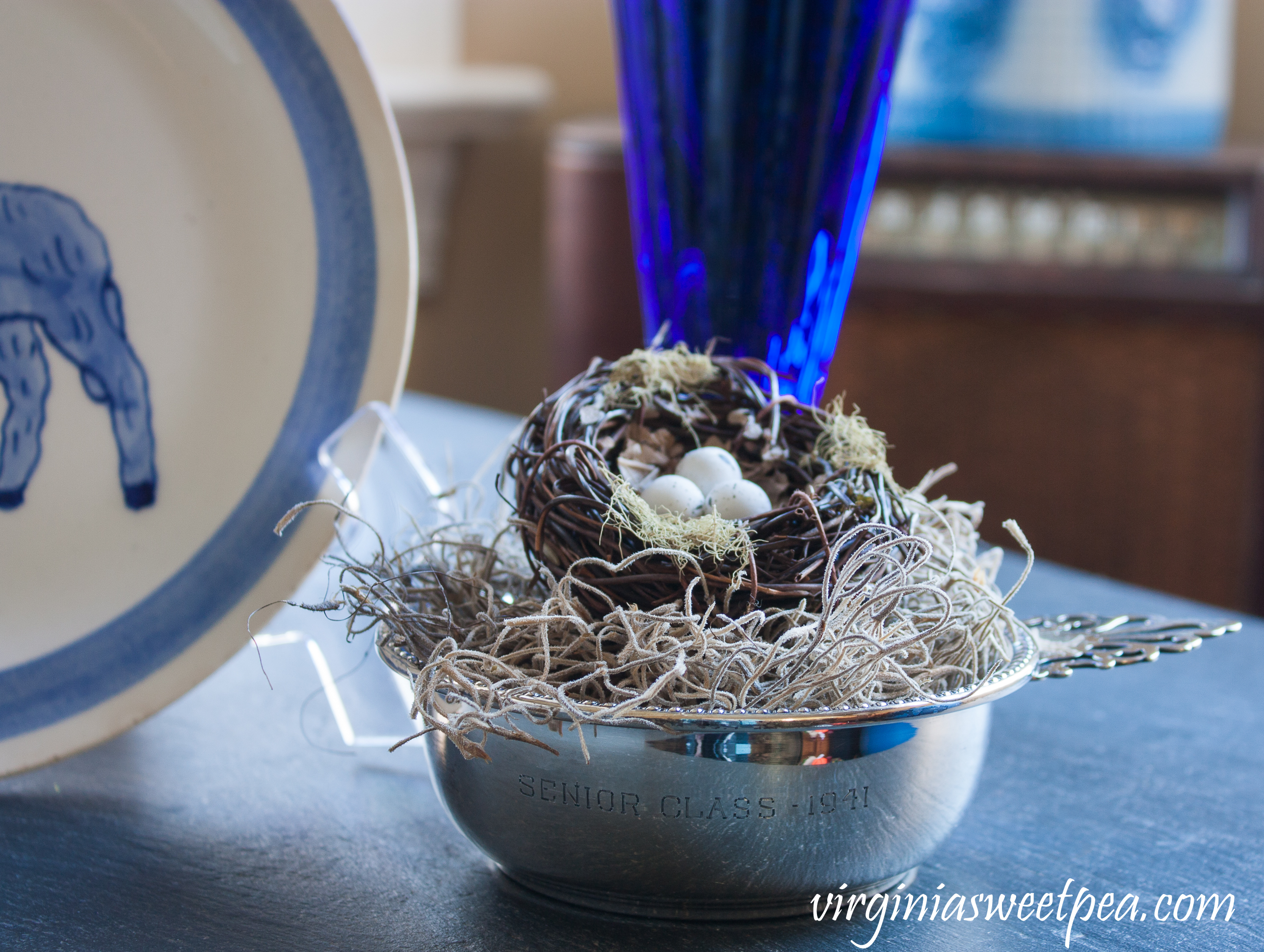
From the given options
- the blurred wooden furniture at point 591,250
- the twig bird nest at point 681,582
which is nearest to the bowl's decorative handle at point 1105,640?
the twig bird nest at point 681,582

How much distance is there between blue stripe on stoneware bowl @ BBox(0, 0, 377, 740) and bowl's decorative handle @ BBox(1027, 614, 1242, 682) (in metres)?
0.21

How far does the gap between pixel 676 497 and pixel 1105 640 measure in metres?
0.12

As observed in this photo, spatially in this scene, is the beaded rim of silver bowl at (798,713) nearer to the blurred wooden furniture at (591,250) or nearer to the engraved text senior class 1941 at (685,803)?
the engraved text senior class 1941 at (685,803)

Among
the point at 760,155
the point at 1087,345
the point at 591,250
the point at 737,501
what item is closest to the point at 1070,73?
the point at 1087,345

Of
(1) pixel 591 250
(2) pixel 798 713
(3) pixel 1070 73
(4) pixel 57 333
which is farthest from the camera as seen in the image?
(1) pixel 591 250

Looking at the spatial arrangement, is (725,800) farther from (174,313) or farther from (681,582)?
(174,313)

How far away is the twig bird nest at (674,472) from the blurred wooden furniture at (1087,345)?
84 centimetres

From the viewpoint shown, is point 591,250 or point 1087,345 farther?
point 591,250

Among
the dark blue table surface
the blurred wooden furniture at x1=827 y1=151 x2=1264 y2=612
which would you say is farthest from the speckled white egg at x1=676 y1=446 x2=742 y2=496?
the blurred wooden furniture at x1=827 y1=151 x2=1264 y2=612

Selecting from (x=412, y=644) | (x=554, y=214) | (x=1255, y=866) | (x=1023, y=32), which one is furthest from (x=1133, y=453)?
(x=412, y=644)

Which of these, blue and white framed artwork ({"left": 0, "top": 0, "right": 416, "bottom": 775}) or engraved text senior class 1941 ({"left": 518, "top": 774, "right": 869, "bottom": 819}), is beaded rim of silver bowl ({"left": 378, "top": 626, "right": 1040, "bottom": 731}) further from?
blue and white framed artwork ({"left": 0, "top": 0, "right": 416, "bottom": 775})

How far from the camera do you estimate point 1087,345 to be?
118cm

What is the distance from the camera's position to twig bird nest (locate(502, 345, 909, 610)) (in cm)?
27

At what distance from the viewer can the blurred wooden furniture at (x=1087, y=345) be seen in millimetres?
1166
